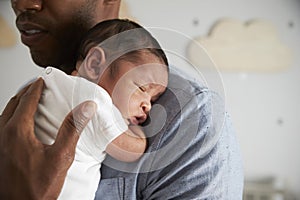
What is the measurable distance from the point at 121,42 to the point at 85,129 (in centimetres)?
11

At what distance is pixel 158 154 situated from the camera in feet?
1.78

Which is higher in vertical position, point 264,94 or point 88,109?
→ point 264,94

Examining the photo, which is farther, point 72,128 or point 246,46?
point 246,46

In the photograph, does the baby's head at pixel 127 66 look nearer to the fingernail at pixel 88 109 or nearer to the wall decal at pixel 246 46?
the fingernail at pixel 88 109

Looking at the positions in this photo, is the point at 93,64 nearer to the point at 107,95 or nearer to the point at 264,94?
the point at 107,95

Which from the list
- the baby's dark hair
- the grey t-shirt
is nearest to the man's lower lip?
the baby's dark hair

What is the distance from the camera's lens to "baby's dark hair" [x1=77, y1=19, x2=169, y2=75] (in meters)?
0.56

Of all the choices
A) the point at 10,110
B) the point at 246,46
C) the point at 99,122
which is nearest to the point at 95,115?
the point at 99,122

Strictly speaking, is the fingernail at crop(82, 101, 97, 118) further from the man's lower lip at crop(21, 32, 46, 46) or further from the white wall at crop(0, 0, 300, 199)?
the white wall at crop(0, 0, 300, 199)

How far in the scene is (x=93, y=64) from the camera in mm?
578

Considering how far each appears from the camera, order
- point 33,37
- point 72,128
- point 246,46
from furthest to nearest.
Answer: point 246,46, point 33,37, point 72,128

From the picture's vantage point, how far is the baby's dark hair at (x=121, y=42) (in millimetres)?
561

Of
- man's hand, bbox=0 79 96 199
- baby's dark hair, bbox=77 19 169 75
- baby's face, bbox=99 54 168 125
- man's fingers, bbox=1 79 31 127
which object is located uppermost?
baby's dark hair, bbox=77 19 169 75

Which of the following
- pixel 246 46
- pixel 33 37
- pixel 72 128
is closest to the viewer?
pixel 72 128
